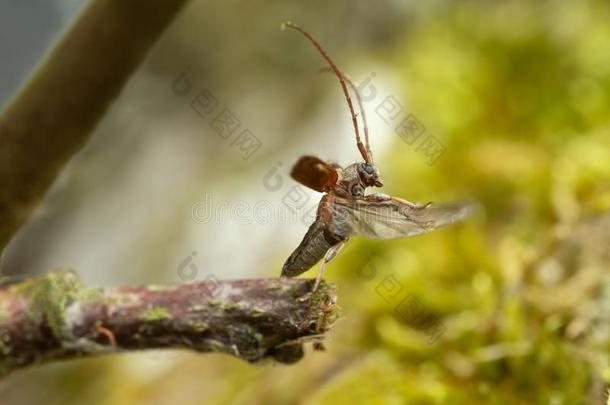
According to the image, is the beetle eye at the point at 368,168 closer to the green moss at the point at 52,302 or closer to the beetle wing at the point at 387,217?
the beetle wing at the point at 387,217

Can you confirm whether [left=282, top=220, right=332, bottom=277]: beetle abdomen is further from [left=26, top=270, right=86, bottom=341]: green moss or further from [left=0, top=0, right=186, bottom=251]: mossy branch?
[left=0, top=0, right=186, bottom=251]: mossy branch

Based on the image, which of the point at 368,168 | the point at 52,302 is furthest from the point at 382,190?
the point at 52,302

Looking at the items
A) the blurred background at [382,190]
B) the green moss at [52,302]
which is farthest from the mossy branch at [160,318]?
the blurred background at [382,190]

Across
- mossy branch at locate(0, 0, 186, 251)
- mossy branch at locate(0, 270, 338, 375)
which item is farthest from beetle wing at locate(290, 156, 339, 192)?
mossy branch at locate(0, 0, 186, 251)

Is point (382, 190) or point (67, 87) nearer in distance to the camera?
point (67, 87)

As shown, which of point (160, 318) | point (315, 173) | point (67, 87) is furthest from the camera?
point (67, 87)

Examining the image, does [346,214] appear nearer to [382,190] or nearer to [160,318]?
[160,318]
